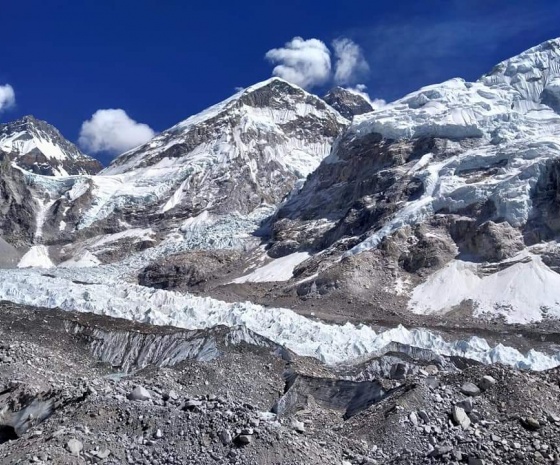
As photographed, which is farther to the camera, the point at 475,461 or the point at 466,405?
the point at 466,405

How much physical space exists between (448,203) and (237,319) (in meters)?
48.3

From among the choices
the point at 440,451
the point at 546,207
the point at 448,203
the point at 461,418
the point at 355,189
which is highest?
the point at 355,189

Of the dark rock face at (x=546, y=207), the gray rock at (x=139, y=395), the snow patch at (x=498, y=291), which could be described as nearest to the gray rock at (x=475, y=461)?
the gray rock at (x=139, y=395)

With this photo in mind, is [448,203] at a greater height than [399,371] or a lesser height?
greater

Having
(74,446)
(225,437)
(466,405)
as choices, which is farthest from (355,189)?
(74,446)

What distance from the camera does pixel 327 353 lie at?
122 feet

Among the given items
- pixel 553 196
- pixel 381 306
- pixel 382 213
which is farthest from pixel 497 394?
pixel 382 213

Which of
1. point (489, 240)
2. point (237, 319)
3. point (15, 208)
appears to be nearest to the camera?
point (237, 319)

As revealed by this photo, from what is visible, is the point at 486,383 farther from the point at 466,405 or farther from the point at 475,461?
the point at 475,461

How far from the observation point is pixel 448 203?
8962 centimetres

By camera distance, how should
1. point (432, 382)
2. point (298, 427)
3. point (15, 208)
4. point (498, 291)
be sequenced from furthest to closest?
1. point (15, 208)
2. point (498, 291)
3. point (432, 382)
4. point (298, 427)

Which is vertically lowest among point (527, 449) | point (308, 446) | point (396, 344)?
point (308, 446)

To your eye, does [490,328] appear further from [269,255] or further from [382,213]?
[269,255]

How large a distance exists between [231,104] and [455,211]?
103277 millimetres
